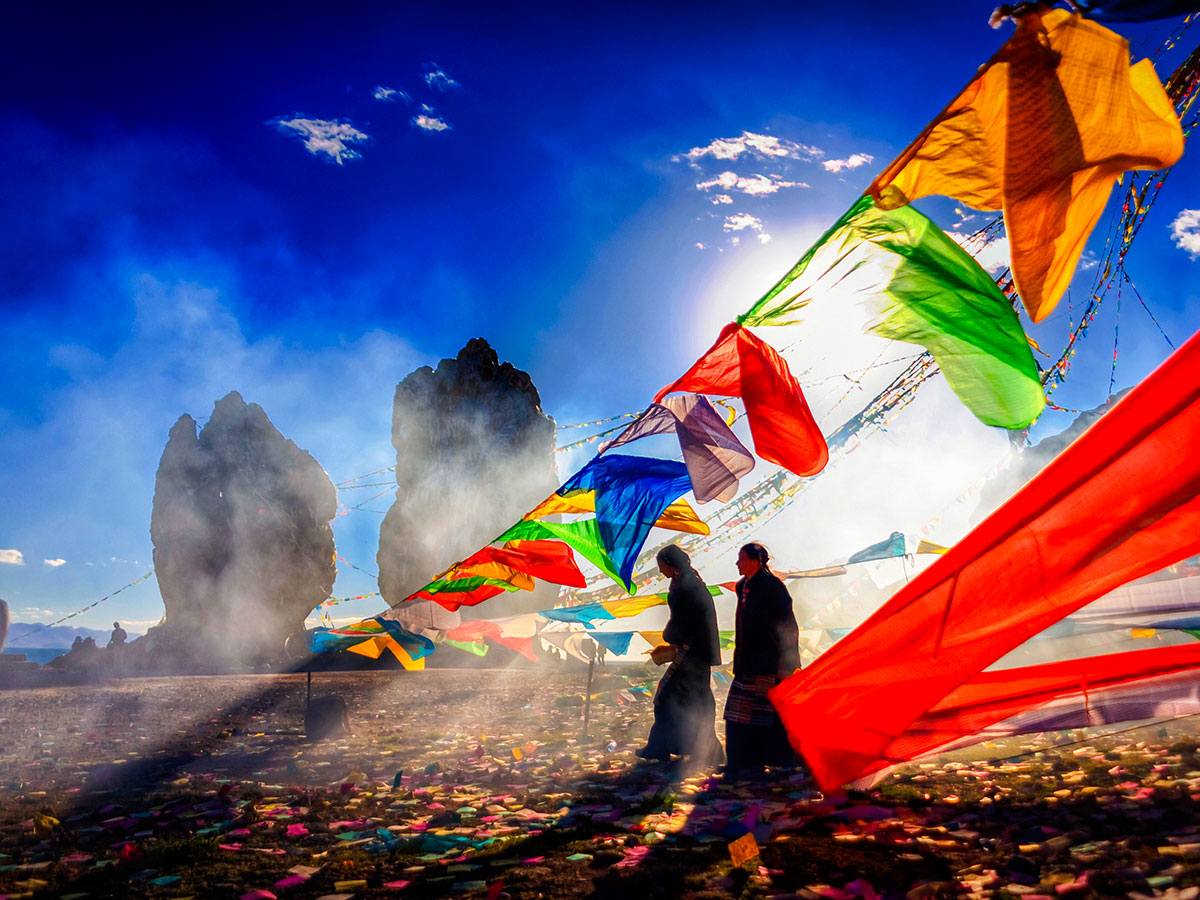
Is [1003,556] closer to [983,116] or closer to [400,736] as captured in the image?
[983,116]

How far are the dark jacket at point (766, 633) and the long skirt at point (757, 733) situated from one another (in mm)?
114

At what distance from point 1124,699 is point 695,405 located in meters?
3.08

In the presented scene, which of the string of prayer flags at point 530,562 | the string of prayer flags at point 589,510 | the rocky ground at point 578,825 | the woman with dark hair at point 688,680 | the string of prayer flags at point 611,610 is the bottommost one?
the rocky ground at point 578,825

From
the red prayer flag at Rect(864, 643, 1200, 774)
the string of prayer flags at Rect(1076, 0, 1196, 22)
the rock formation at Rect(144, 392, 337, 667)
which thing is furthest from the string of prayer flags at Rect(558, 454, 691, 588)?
the rock formation at Rect(144, 392, 337, 667)

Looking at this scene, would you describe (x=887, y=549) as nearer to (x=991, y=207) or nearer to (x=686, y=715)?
(x=686, y=715)

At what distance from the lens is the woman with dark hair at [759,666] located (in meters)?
5.41

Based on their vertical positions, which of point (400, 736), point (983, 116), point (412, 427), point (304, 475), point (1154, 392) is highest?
point (412, 427)

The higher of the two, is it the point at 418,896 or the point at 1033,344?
the point at 1033,344

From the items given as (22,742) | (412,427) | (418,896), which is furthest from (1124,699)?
(412,427)

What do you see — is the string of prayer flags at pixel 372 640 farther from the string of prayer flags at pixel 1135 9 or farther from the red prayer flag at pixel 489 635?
the string of prayer flags at pixel 1135 9

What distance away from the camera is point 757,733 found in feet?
17.8

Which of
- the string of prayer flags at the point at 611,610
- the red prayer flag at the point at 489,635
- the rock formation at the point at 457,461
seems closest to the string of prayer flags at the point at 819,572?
the string of prayer flags at the point at 611,610

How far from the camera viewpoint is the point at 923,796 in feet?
13.6

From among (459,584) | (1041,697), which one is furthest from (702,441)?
(459,584)
